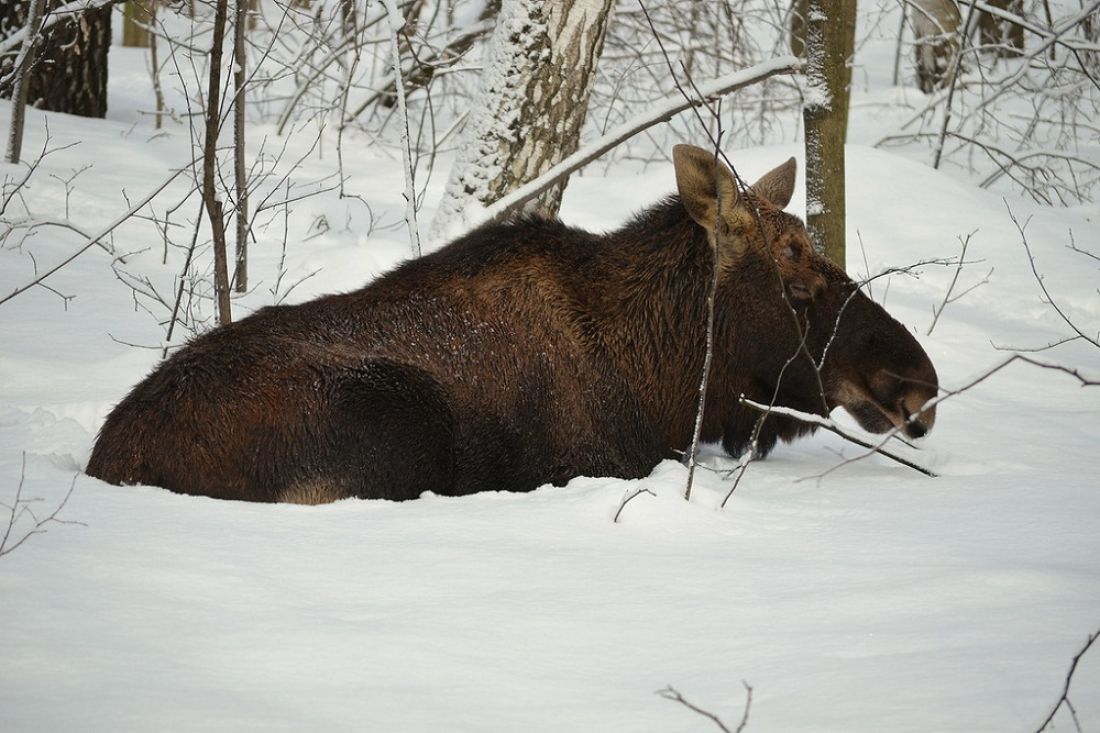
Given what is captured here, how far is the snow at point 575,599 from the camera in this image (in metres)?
2.23

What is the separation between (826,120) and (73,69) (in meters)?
7.41

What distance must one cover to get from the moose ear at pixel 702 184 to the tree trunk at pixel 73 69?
270 inches

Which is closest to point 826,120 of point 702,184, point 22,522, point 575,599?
point 702,184

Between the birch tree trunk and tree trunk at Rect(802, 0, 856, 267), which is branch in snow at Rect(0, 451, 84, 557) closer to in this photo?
the birch tree trunk

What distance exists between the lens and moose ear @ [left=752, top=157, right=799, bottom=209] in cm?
515

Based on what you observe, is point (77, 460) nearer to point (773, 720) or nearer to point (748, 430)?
point (748, 430)

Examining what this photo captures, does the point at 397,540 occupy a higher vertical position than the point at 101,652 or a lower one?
lower

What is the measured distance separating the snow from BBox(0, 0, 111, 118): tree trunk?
18.6 feet

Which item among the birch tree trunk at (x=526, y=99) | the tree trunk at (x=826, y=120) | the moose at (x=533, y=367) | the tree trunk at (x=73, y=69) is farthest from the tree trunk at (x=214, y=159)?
the tree trunk at (x=73, y=69)

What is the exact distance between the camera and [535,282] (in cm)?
469

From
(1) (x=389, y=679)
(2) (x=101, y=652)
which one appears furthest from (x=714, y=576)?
(2) (x=101, y=652)

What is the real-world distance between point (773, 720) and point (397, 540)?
4.56 ft

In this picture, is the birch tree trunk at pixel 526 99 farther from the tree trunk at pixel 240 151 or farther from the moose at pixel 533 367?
the moose at pixel 533 367

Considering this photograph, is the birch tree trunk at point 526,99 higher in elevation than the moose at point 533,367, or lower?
higher
